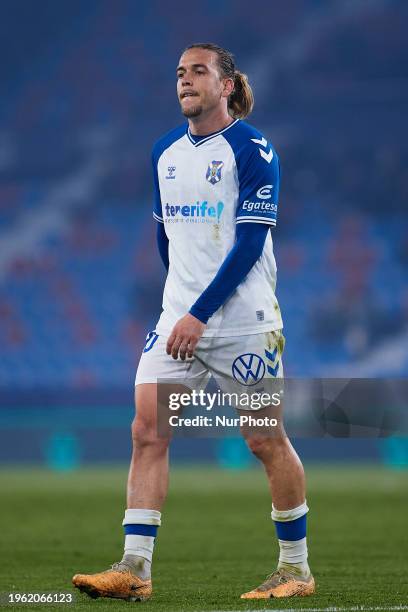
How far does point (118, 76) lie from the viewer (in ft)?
87.7

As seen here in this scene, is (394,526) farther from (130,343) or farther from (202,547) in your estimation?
(130,343)

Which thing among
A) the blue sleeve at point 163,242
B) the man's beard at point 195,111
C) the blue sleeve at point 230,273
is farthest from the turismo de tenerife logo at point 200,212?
the man's beard at point 195,111

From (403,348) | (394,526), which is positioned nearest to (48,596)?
(394,526)

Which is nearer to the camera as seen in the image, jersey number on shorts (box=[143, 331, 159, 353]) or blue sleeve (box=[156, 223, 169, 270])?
jersey number on shorts (box=[143, 331, 159, 353])

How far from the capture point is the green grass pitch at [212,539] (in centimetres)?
549

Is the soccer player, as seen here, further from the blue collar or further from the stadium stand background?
the stadium stand background

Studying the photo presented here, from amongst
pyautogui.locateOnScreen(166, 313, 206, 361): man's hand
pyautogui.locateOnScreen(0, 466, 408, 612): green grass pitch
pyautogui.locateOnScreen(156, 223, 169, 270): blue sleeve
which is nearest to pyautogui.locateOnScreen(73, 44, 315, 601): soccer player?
pyautogui.locateOnScreen(166, 313, 206, 361): man's hand

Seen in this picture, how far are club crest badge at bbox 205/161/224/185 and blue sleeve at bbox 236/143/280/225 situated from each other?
0.27 feet

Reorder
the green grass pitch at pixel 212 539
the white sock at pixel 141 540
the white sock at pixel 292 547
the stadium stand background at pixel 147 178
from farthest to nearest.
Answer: the stadium stand background at pixel 147 178
the green grass pitch at pixel 212 539
the white sock at pixel 292 547
the white sock at pixel 141 540

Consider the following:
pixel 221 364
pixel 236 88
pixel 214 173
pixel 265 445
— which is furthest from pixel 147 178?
pixel 265 445

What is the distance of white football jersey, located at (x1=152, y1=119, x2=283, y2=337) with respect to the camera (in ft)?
17.0

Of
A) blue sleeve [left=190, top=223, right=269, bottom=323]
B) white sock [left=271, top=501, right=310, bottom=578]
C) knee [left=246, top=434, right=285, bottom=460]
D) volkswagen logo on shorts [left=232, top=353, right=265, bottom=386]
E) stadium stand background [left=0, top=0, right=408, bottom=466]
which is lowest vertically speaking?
white sock [left=271, top=501, right=310, bottom=578]

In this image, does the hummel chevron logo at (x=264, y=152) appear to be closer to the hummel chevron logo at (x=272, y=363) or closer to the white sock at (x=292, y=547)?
the hummel chevron logo at (x=272, y=363)

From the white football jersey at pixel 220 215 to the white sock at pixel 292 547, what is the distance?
77 centimetres
